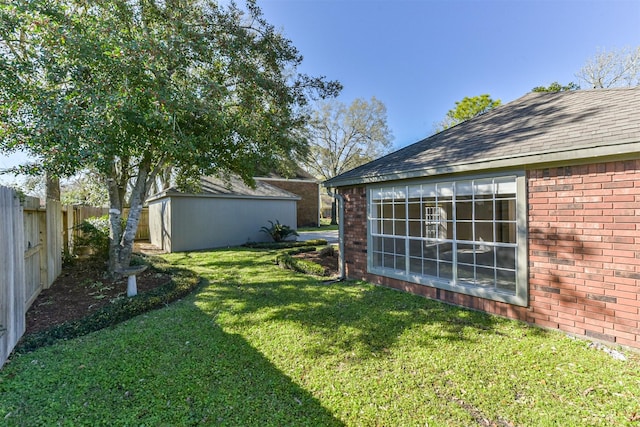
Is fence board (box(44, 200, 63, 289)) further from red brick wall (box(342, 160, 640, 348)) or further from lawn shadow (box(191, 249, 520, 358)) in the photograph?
red brick wall (box(342, 160, 640, 348))

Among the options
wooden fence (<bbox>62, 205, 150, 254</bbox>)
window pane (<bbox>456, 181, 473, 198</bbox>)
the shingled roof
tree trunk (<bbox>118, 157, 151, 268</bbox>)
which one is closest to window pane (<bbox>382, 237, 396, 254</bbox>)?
the shingled roof

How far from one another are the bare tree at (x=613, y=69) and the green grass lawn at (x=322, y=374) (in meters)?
Answer: 24.5

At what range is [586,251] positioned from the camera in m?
4.01

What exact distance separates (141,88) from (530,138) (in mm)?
7369

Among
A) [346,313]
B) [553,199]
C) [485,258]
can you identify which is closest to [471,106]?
[485,258]

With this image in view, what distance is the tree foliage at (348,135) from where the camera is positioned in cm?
3356

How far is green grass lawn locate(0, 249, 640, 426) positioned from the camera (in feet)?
8.80

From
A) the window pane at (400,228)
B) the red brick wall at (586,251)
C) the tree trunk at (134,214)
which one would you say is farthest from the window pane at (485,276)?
the tree trunk at (134,214)

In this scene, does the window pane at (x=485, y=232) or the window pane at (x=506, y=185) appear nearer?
the window pane at (x=506, y=185)

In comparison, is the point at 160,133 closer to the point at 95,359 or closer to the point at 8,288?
the point at 8,288

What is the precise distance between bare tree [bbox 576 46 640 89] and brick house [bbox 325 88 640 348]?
19.7 meters

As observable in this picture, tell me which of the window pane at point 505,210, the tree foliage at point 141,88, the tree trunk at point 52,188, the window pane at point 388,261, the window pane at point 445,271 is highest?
the tree foliage at point 141,88

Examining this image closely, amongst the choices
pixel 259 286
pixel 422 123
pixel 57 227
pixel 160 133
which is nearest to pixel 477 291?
pixel 259 286

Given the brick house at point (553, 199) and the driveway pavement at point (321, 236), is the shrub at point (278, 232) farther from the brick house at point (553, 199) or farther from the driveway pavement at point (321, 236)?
the brick house at point (553, 199)
